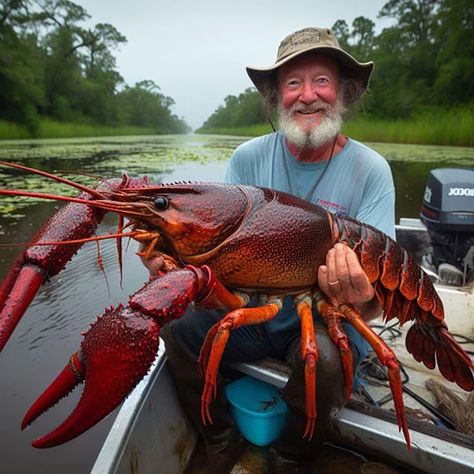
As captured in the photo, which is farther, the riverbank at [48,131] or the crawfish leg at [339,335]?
the riverbank at [48,131]

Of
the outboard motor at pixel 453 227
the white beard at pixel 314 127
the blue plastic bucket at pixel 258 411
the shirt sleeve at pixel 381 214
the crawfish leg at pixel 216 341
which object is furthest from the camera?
the outboard motor at pixel 453 227

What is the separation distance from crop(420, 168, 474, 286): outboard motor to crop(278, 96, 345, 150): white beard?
5.88 feet

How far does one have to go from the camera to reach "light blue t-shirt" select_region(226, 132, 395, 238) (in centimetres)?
219

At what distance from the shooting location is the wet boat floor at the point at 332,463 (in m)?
1.91

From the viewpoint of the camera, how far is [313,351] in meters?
1.59

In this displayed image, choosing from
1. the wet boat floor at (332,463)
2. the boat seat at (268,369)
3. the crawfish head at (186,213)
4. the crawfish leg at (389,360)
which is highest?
the crawfish head at (186,213)

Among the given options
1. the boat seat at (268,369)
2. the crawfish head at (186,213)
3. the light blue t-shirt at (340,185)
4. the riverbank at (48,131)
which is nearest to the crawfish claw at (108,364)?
the crawfish head at (186,213)

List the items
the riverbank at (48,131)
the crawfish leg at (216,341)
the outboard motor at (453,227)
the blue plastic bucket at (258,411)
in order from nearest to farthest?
1. the crawfish leg at (216,341)
2. the blue plastic bucket at (258,411)
3. the outboard motor at (453,227)
4. the riverbank at (48,131)

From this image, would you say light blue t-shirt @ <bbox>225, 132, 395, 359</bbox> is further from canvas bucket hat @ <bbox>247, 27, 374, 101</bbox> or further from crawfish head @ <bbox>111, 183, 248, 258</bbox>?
crawfish head @ <bbox>111, 183, 248, 258</bbox>

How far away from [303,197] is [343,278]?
2.48 ft

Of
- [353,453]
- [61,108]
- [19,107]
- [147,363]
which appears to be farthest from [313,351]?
[61,108]

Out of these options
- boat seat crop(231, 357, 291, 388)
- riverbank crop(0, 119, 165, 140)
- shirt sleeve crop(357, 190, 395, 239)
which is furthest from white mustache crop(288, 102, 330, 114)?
riverbank crop(0, 119, 165, 140)

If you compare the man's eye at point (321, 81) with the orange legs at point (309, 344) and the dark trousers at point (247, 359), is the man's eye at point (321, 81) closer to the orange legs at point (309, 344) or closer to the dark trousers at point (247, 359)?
the orange legs at point (309, 344)

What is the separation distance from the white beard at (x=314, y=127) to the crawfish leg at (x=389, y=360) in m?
1.06
